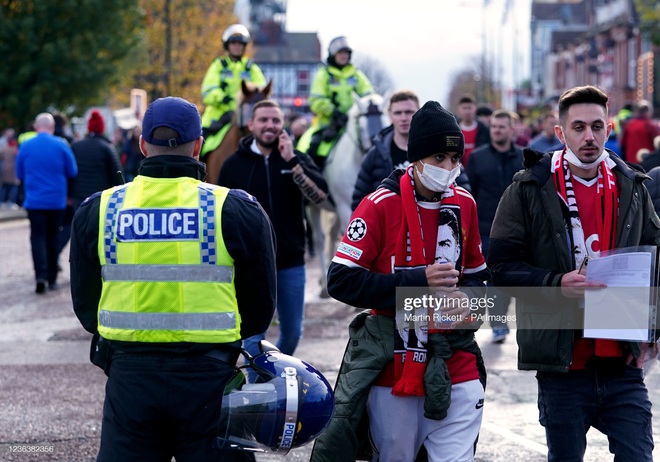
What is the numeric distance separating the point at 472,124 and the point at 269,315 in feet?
31.3

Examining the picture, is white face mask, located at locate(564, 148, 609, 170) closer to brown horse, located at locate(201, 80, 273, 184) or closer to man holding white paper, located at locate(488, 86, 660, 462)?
man holding white paper, located at locate(488, 86, 660, 462)

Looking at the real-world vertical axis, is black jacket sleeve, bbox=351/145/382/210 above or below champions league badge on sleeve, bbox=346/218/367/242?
below

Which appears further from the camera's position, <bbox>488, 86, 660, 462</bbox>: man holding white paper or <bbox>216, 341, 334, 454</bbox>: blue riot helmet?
<bbox>488, 86, 660, 462</bbox>: man holding white paper

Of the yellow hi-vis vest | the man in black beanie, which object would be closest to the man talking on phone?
the man in black beanie

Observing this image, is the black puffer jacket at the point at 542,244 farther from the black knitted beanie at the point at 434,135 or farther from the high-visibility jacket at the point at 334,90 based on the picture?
the high-visibility jacket at the point at 334,90

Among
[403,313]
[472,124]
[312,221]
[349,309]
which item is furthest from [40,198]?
[403,313]

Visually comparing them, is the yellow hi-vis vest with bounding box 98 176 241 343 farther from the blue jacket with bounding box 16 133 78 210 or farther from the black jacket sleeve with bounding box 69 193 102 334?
the blue jacket with bounding box 16 133 78 210

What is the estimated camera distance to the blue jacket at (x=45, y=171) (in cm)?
1503

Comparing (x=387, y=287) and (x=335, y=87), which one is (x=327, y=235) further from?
(x=387, y=287)

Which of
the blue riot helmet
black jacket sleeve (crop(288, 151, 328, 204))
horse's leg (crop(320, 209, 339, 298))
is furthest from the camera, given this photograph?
horse's leg (crop(320, 209, 339, 298))

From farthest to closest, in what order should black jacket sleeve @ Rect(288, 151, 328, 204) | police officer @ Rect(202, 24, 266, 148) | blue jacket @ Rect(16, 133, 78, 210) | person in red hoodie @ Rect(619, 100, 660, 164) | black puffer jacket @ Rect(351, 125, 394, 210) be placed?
1. person in red hoodie @ Rect(619, 100, 660, 164)
2. blue jacket @ Rect(16, 133, 78, 210)
3. police officer @ Rect(202, 24, 266, 148)
4. black puffer jacket @ Rect(351, 125, 394, 210)
5. black jacket sleeve @ Rect(288, 151, 328, 204)

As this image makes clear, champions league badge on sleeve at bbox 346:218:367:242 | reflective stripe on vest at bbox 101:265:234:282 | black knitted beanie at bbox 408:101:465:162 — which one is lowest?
reflective stripe on vest at bbox 101:265:234:282

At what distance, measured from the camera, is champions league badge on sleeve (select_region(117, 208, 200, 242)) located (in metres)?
4.31

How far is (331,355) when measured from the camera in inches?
403
